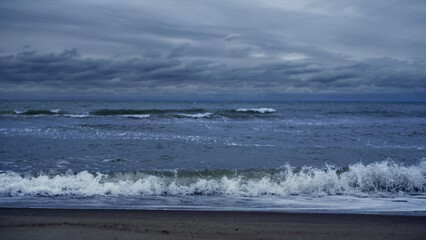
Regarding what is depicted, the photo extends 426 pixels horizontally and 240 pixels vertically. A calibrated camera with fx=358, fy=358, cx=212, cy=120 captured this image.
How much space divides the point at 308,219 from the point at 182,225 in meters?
2.17

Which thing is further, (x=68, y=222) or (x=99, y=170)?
(x=99, y=170)

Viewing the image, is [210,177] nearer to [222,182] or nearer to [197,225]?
[222,182]

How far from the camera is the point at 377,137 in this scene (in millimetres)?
18422

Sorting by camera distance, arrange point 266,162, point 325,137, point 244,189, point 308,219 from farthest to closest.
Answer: point 325,137 → point 266,162 → point 244,189 → point 308,219

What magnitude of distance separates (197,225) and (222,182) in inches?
134

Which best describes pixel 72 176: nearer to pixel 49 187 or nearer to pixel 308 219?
pixel 49 187

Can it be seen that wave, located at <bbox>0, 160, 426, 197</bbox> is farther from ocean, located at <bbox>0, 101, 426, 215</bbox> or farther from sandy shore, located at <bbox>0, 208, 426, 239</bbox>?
sandy shore, located at <bbox>0, 208, 426, 239</bbox>

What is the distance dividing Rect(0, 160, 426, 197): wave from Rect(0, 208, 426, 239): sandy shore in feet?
5.89

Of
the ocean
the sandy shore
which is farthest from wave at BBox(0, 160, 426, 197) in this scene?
the sandy shore

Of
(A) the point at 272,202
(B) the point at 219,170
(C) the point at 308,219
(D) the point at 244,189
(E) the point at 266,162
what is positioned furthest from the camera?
(E) the point at 266,162

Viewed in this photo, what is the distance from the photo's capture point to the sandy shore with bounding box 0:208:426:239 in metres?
5.02

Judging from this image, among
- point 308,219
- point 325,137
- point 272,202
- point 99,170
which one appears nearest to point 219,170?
point 272,202

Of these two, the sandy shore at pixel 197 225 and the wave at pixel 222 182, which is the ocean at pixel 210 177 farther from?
the sandy shore at pixel 197 225

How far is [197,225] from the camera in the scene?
554cm
